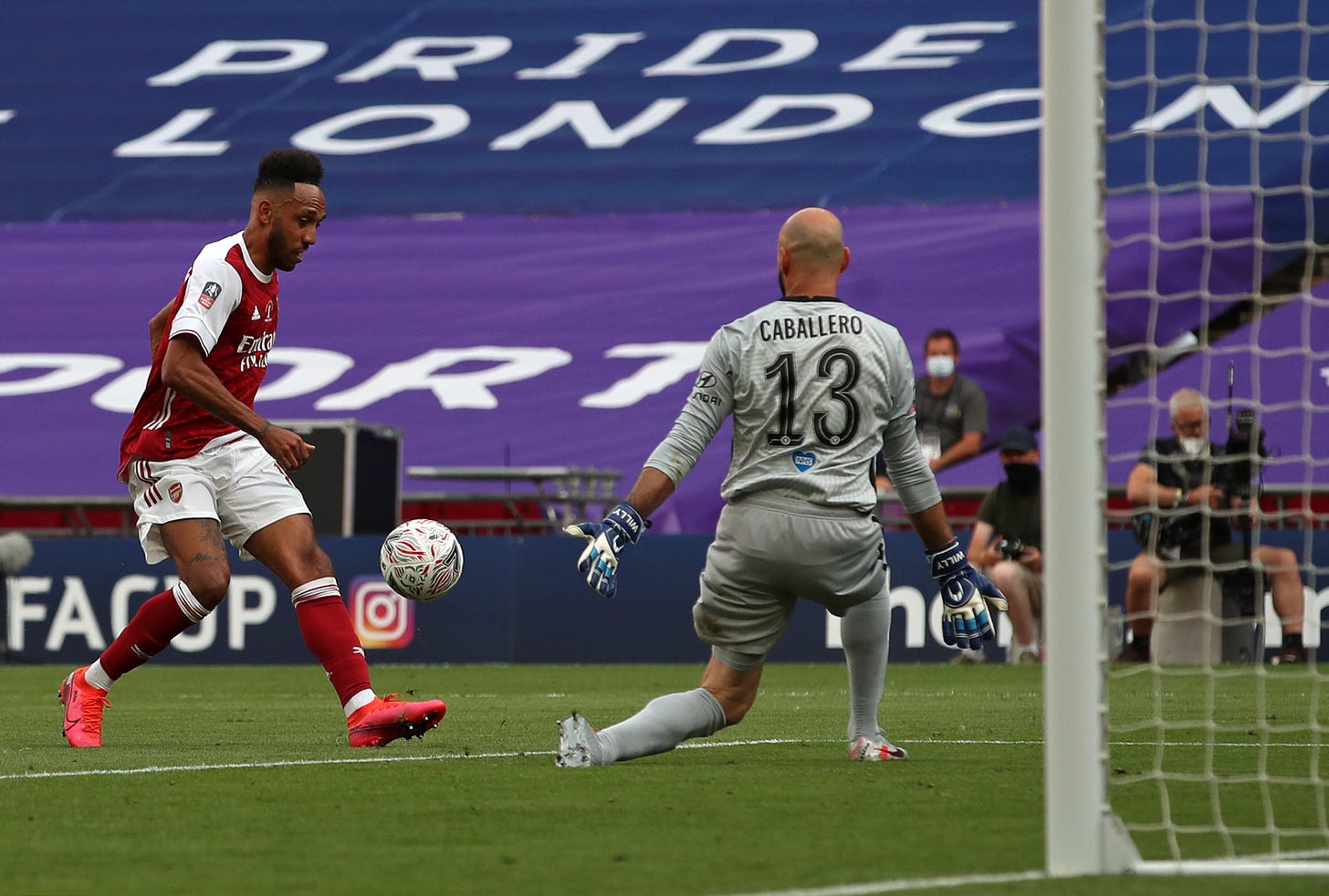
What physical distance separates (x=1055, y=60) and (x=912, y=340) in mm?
12886

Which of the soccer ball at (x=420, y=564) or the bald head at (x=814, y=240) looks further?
the soccer ball at (x=420, y=564)

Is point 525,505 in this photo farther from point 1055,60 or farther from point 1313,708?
Result: point 1055,60

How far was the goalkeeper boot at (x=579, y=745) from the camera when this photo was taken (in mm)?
6059

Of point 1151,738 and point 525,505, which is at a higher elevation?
point 525,505

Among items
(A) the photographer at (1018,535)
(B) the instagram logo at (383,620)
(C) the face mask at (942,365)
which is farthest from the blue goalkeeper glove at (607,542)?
(C) the face mask at (942,365)

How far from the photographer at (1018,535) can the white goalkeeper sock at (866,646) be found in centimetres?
716

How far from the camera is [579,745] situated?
6078mm

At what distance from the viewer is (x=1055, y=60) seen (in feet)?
13.8

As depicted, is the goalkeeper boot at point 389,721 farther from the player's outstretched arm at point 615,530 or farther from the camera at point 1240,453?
the camera at point 1240,453

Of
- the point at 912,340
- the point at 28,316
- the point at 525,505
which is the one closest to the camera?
the point at 525,505

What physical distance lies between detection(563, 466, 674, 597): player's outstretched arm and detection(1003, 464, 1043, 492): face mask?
26.6 feet

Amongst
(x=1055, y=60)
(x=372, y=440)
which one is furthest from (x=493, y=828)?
(x=372, y=440)

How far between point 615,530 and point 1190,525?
309 inches

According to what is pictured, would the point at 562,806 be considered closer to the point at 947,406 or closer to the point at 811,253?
the point at 811,253
